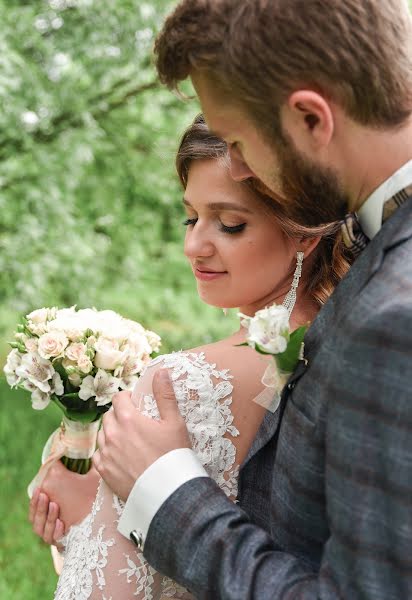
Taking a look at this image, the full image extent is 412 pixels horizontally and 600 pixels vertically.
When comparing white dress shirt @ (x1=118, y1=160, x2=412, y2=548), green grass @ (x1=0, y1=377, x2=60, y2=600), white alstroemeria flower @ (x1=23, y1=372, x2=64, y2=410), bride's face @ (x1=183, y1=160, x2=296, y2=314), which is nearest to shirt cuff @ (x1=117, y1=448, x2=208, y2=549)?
white dress shirt @ (x1=118, y1=160, x2=412, y2=548)

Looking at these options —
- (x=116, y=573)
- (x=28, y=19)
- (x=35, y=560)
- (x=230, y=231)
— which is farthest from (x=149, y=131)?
(x=116, y=573)

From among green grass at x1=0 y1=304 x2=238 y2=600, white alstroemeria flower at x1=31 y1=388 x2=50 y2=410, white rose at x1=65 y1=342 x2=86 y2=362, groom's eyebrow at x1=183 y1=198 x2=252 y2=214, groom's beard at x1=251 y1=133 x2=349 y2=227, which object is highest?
groom's beard at x1=251 y1=133 x2=349 y2=227

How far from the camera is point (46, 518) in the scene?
2.71 m

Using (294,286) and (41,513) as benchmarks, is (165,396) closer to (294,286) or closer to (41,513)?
(294,286)

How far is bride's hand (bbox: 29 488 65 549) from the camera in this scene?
267cm

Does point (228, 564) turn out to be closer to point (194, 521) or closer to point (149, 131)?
point (194, 521)

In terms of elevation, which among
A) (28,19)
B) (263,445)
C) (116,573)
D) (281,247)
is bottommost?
(116,573)

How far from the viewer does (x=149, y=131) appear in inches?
295

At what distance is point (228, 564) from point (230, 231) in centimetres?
102

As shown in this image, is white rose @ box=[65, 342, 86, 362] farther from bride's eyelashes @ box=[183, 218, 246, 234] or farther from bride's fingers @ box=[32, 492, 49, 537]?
bride's eyelashes @ box=[183, 218, 246, 234]

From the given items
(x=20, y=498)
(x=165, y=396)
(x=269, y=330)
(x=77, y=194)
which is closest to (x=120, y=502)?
(x=165, y=396)

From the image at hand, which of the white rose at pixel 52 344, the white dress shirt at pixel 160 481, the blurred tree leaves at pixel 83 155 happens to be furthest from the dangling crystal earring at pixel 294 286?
the blurred tree leaves at pixel 83 155

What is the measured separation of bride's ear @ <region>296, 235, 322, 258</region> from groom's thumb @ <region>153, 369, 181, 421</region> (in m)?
0.54

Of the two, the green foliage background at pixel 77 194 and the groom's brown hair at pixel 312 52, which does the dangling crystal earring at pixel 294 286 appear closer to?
the groom's brown hair at pixel 312 52
